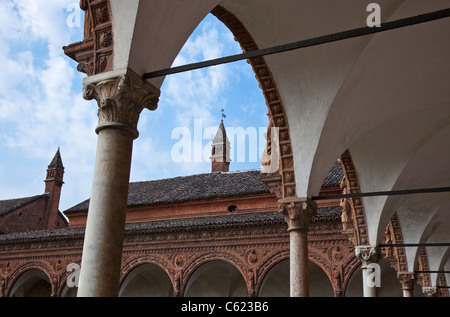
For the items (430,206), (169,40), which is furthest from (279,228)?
(169,40)

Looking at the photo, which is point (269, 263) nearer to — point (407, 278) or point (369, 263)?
point (407, 278)

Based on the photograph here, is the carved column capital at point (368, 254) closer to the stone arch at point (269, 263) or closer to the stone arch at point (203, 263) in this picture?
the stone arch at point (269, 263)

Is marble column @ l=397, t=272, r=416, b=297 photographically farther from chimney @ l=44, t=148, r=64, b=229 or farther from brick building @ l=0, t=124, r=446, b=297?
chimney @ l=44, t=148, r=64, b=229

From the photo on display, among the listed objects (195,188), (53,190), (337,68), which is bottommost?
(337,68)

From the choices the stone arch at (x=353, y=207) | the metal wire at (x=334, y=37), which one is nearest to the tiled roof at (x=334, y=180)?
the stone arch at (x=353, y=207)

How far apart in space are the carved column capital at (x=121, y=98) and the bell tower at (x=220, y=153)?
23.7 metres

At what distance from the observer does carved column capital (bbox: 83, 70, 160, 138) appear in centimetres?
399

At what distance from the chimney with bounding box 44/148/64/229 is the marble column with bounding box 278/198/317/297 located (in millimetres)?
Answer: 25058

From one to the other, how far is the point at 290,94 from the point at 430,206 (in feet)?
22.5

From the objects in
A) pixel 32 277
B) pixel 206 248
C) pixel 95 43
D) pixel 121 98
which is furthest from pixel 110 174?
pixel 32 277

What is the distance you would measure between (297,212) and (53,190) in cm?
2594

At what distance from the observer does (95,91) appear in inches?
165

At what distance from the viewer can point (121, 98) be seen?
4.02m

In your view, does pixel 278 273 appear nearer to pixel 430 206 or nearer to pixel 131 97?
Result: pixel 430 206
